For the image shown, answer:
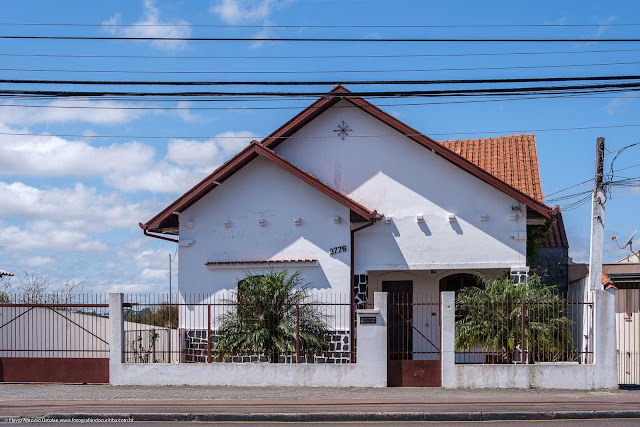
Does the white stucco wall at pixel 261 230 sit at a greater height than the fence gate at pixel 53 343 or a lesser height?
greater

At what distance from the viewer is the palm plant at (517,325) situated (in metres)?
16.9

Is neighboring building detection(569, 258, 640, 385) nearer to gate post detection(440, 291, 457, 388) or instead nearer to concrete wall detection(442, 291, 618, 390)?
concrete wall detection(442, 291, 618, 390)

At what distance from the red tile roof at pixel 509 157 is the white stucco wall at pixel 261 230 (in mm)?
4710

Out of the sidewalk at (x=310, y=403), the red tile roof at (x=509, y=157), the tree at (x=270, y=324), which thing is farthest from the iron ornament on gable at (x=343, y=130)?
the sidewalk at (x=310, y=403)

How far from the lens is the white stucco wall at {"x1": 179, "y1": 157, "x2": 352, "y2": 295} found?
20.1 m

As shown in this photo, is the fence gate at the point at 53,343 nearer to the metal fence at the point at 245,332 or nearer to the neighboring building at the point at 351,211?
the metal fence at the point at 245,332

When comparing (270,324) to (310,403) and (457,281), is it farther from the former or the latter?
(457,281)

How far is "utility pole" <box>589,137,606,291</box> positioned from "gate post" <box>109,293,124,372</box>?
11.0 m

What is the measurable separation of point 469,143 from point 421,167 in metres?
4.68

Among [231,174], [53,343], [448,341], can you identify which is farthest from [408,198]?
[53,343]

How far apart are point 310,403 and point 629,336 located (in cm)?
1177

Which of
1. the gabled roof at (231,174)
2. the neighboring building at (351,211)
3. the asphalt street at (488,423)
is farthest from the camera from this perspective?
the neighboring building at (351,211)

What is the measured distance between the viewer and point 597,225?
17703 millimetres

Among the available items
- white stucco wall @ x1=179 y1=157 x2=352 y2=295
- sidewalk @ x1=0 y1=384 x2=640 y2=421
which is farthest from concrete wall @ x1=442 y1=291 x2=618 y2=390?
white stucco wall @ x1=179 y1=157 x2=352 y2=295
